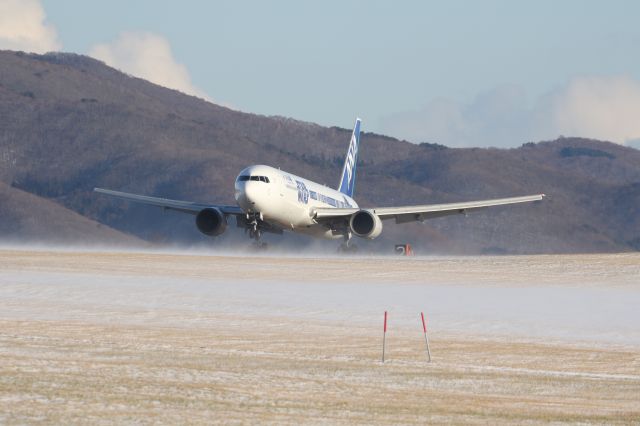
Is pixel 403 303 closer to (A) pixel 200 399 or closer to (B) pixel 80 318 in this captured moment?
(B) pixel 80 318

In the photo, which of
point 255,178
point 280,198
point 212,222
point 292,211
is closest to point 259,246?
point 212,222

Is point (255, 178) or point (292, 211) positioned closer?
point (255, 178)

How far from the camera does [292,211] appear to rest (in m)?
65.6

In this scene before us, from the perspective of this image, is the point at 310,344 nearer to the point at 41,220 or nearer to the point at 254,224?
the point at 254,224

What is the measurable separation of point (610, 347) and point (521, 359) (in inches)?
164

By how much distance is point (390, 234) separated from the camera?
120750 mm

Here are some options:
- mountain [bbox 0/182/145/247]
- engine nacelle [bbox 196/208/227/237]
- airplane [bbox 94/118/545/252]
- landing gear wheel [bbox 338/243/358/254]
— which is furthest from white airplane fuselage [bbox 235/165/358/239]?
mountain [bbox 0/182/145/247]

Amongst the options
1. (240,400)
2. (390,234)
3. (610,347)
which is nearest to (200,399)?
(240,400)

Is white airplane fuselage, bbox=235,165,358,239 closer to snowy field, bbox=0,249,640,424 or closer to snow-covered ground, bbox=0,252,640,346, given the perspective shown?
snow-covered ground, bbox=0,252,640,346

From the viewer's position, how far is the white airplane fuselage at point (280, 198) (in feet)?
205

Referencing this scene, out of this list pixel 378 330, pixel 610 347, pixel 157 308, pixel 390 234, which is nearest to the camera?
pixel 610 347

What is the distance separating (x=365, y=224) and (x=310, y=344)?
4262cm

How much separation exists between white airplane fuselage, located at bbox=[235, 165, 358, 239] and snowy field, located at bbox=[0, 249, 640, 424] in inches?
321

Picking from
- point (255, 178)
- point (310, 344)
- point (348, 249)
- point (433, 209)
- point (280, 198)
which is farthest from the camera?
point (433, 209)
